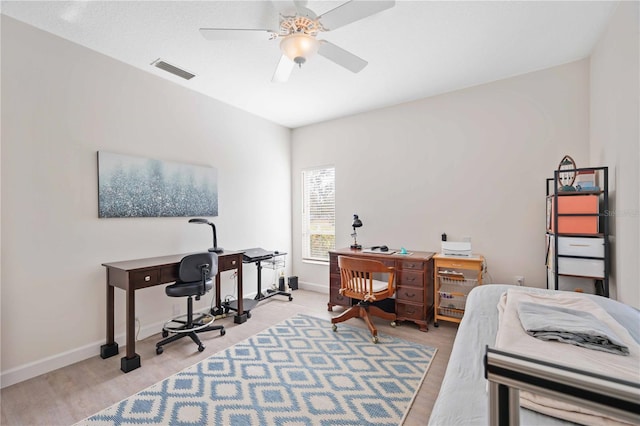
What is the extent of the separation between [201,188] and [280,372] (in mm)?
2324

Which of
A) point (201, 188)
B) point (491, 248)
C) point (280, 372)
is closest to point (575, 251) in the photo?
point (491, 248)

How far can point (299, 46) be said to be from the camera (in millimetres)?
2023

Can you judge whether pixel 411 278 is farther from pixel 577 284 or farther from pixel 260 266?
pixel 260 266

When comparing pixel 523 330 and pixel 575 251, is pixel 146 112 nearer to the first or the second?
pixel 523 330

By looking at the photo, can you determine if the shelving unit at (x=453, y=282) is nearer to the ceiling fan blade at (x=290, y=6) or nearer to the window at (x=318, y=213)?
the window at (x=318, y=213)

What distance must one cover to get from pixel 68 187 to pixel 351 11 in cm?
271

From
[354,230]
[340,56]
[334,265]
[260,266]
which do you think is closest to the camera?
[340,56]

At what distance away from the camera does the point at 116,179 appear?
278 centimetres

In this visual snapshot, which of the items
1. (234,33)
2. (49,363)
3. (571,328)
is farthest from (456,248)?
(49,363)

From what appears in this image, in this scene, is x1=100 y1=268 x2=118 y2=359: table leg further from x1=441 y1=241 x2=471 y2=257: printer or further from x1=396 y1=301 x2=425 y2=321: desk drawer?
x1=441 y1=241 x2=471 y2=257: printer

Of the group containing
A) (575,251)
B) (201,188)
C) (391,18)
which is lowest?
(575,251)

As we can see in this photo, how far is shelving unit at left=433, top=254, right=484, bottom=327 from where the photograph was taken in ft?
9.98

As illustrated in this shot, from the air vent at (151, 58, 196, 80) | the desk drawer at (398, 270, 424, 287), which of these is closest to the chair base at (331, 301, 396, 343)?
the desk drawer at (398, 270, 424, 287)

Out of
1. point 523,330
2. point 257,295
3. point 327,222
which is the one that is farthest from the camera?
point 327,222
